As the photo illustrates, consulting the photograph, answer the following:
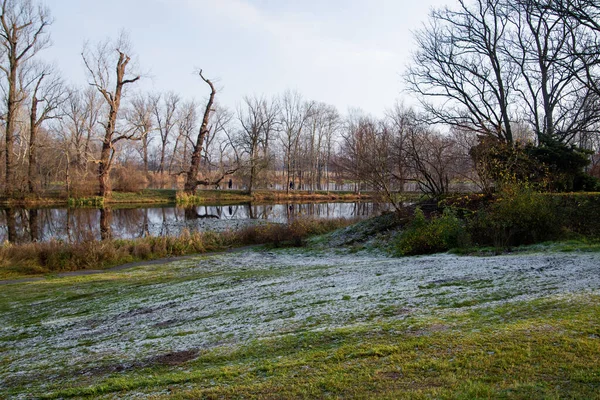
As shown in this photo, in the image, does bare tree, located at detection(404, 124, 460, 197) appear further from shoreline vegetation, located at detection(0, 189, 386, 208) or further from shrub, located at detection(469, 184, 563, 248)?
shoreline vegetation, located at detection(0, 189, 386, 208)

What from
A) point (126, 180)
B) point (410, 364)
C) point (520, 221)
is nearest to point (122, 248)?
point (520, 221)

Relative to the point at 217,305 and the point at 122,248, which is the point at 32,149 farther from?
the point at 217,305

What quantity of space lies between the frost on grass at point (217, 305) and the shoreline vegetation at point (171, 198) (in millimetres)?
19527

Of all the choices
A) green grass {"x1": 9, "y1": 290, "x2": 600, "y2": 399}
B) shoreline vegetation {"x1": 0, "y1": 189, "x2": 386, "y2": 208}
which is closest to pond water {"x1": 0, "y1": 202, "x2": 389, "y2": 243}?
shoreline vegetation {"x1": 0, "y1": 189, "x2": 386, "y2": 208}

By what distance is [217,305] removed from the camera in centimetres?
754

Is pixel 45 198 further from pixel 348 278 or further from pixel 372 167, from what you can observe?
pixel 348 278

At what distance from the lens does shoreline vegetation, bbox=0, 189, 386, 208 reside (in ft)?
121

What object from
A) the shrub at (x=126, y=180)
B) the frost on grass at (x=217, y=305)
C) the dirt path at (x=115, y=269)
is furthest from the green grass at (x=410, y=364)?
the shrub at (x=126, y=180)

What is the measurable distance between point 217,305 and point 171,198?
39.1 meters

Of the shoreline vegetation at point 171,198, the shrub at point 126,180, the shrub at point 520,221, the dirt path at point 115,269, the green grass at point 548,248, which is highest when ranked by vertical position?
the shrub at point 126,180

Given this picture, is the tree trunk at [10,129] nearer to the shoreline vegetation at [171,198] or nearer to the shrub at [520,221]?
the shoreline vegetation at [171,198]

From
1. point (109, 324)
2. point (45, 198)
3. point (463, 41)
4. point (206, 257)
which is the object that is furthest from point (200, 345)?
point (45, 198)

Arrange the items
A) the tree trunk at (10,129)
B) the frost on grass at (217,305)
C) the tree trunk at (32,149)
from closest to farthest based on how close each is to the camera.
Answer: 1. the frost on grass at (217,305)
2. the tree trunk at (10,129)
3. the tree trunk at (32,149)

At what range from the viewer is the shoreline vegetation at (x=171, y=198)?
36875 millimetres
